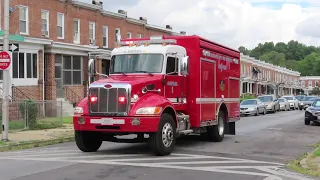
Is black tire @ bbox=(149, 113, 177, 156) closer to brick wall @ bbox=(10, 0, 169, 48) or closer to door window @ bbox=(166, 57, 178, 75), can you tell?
door window @ bbox=(166, 57, 178, 75)

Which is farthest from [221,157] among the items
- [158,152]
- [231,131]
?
[231,131]

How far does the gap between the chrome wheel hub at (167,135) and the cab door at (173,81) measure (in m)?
0.97

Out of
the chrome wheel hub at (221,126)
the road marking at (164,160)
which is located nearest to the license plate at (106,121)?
the road marking at (164,160)

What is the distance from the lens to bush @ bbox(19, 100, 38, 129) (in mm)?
18891

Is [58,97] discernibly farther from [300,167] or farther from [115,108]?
[300,167]

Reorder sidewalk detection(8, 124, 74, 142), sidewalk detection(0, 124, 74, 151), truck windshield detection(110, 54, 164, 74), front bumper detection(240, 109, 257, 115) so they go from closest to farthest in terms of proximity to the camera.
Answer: truck windshield detection(110, 54, 164, 74) → sidewalk detection(0, 124, 74, 151) → sidewalk detection(8, 124, 74, 142) → front bumper detection(240, 109, 257, 115)

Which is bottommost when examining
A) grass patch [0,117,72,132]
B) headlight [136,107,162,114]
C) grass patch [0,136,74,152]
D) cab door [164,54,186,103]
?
grass patch [0,136,74,152]

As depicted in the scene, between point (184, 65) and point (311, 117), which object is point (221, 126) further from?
point (311, 117)

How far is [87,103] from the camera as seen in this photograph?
460 inches

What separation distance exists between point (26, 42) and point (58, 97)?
524cm

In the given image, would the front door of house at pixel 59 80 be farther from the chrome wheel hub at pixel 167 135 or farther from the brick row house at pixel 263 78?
the brick row house at pixel 263 78

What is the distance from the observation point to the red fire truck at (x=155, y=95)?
11.1 m

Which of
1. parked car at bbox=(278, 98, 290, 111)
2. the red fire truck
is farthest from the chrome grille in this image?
parked car at bbox=(278, 98, 290, 111)

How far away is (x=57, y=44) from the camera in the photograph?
29.2m
